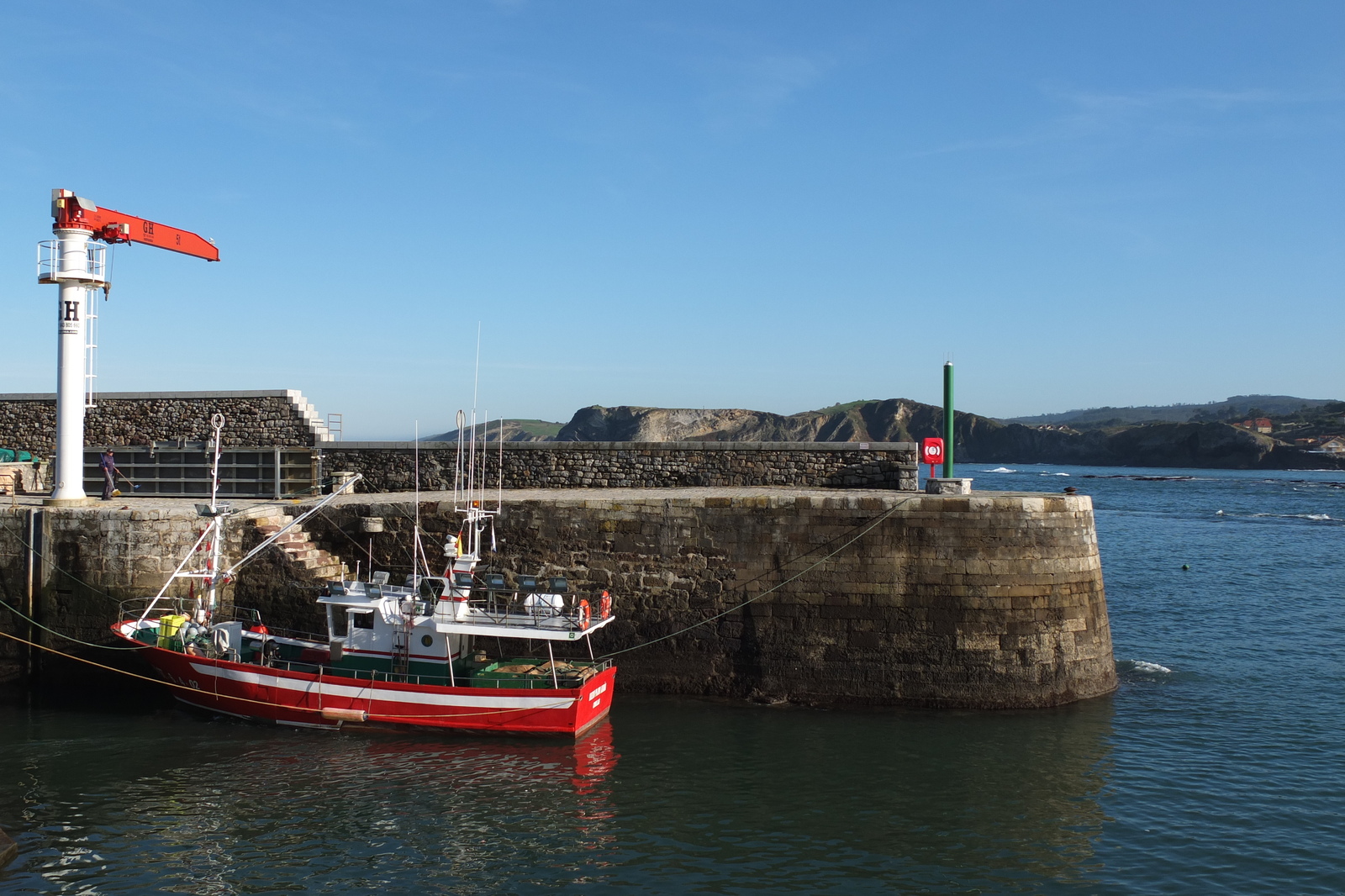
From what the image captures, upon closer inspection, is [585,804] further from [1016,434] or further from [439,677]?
[1016,434]

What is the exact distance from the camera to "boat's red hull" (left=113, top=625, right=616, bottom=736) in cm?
1393

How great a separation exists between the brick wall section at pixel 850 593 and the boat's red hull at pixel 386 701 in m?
2.16

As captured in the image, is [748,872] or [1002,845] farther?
[1002,845]

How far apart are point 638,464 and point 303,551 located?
6676 millimetres

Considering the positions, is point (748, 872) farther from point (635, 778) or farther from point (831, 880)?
point (635, 778)

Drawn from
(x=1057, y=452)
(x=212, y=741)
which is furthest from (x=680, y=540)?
Answer: (x=1057, y=452)

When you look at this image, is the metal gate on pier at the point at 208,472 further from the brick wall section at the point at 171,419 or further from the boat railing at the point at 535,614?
the boat railing at the point at 535,614

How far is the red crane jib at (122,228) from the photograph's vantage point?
18828mm

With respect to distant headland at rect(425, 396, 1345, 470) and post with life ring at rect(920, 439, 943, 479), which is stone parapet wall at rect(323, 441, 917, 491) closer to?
post with life ring at rect(920, 439, 943, 479)

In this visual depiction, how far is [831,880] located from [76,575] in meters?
14.7

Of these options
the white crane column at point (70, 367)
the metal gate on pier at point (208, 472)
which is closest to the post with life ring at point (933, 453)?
the metal gate on pier at point (208, 472)

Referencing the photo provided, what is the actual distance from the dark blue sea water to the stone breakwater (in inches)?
25.4

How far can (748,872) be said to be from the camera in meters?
9.85

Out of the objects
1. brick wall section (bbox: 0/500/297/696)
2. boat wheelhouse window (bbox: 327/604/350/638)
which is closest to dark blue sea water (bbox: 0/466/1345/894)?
boat wheelhouse window (bbox: 327/604/350/638)
